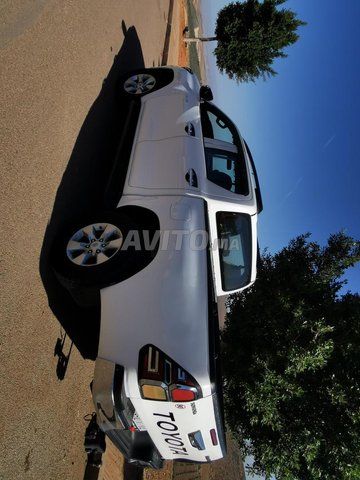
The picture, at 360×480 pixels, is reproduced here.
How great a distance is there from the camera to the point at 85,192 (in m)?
5.26

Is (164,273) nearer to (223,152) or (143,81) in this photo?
(223,152)

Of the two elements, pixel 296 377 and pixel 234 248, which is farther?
pixel 296 377

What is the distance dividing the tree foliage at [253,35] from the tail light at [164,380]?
13.3 metres

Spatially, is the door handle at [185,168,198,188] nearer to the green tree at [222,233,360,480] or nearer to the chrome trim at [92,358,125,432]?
the chrome trim at [92,358,125,432]

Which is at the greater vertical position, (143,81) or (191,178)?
(143,81)

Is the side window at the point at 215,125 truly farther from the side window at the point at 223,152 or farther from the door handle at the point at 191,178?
the door handle at the point at 191,178

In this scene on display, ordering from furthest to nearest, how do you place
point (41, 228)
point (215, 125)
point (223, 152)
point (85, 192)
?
1. point (215, 125)
2. point (223, 152)
3. point (85, 192)
4. point (41, 228)

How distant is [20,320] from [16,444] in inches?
45.0

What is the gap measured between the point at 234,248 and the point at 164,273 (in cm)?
144

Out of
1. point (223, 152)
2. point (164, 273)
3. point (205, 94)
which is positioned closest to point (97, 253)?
point (164, 273)

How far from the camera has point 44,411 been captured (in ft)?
13.5

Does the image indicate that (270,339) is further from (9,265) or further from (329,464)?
(9,265)

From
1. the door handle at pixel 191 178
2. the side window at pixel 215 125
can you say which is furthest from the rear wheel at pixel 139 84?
the door handle at pixel 191 178

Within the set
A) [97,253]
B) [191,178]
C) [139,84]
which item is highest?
[139,84]
